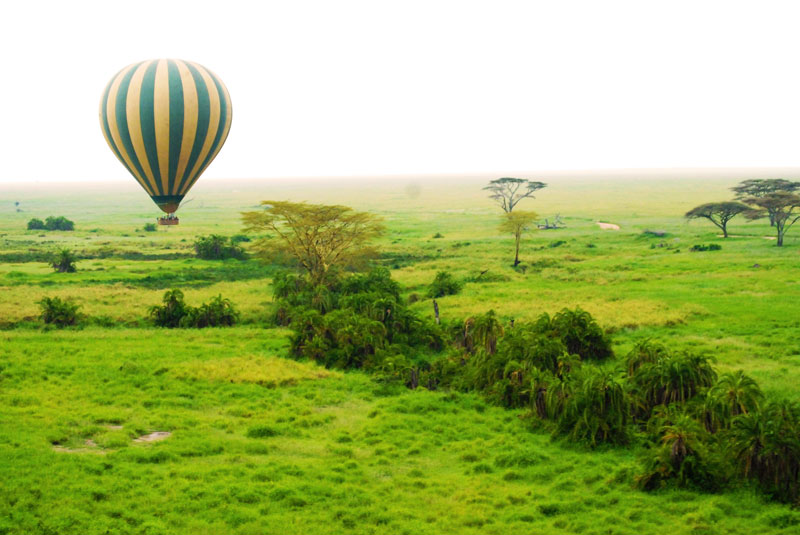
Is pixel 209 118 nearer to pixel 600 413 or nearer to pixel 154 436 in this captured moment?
pixel 154 436

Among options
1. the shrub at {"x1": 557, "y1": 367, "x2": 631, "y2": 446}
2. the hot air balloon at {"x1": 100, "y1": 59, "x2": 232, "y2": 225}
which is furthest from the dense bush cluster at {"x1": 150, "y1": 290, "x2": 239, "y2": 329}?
the shrub at {"x1": 557, "y1": 367, "x2": 631, "y2": 446}

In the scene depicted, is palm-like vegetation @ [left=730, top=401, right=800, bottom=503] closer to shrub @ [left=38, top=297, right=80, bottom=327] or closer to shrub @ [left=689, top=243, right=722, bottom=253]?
shrub @ [left=38, top=297, right=80, bottom=327]

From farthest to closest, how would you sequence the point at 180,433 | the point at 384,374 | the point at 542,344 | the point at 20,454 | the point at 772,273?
the point at 772,273, the point at 384,374, the point at 542,344, the point at 180,433, the point at 20,454

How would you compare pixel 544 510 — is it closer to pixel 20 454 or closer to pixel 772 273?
pixel 20 454

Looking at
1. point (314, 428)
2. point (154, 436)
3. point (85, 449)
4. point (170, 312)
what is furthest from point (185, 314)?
point (85, 449)

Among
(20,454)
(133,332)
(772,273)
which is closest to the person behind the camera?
(20,454)

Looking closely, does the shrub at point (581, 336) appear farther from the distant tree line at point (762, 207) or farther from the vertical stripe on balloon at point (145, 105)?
the distant tree line at point (762, 207)

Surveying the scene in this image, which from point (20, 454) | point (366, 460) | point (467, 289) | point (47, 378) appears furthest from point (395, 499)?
point (467, 289)
